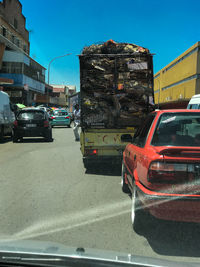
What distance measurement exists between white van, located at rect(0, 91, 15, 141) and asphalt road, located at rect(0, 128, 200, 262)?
8214 millimetres

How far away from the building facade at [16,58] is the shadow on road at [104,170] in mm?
32841

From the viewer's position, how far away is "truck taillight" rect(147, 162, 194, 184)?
11.5 feet

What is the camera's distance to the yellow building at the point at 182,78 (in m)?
34.2

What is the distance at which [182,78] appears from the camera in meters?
40.0

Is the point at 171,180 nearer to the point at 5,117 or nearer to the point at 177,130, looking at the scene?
the point at 177,130

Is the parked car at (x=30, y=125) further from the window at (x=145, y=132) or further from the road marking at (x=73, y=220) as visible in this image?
the window at (x=145, y=132)

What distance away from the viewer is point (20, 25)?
A: 53875 mm

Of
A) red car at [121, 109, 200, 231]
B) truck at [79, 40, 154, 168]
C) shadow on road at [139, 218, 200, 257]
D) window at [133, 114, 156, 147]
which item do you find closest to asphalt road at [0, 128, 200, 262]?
shadow on road at [139, 218, 200, 257]

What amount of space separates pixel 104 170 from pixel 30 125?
27.2ft

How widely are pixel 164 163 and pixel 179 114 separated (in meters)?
0.97

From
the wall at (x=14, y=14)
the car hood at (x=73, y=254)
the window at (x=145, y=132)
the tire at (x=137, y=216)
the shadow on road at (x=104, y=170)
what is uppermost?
the wall at (x=14, y=14)

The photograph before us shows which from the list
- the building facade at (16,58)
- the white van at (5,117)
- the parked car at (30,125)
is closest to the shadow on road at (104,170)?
the parked car at (30,125)

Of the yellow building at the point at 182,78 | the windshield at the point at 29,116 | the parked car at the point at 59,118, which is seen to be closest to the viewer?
the windshield at the point at 29,116

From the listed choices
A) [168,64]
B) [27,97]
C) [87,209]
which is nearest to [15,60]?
[27,97]
